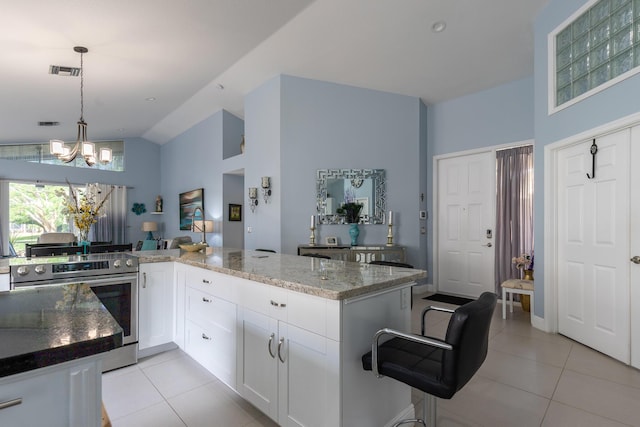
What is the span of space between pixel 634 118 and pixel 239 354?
3.35 metres

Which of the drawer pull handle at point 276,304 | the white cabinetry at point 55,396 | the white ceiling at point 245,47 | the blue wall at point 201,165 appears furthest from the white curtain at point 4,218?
the white cabinetry at point 55,396

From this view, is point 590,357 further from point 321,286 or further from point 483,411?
point 321,286

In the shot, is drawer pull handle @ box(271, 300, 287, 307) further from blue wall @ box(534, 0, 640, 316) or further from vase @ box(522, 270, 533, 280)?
vase @ box(522, 270, 533, 280)

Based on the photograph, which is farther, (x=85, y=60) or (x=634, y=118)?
(x=85, y=60)

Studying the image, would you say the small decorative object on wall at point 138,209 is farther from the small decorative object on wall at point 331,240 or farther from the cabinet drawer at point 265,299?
the cabinet drawer at point 265,299

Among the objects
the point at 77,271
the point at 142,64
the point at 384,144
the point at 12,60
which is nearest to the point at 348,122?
A: the point at 384,144

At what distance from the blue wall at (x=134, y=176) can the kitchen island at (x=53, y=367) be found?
27.5ft

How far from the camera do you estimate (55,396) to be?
75 cm

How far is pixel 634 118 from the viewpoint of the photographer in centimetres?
248

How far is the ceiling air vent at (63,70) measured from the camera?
13.5 feet

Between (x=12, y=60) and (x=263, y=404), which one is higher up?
(x=12, y=60)

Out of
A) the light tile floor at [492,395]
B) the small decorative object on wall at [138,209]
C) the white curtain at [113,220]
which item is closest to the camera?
the light tile floor at [492,395]

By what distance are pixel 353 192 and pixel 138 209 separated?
6.48m

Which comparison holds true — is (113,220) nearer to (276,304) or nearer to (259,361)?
(259,361)
